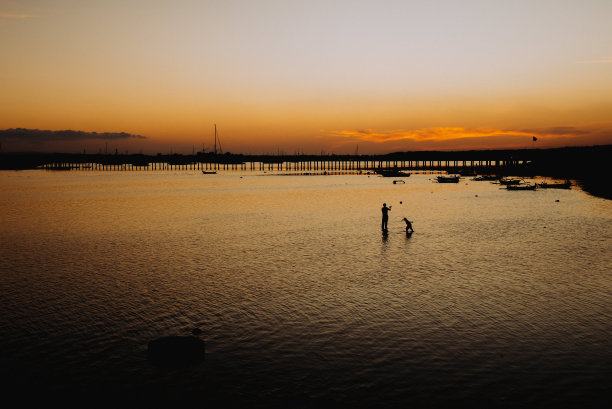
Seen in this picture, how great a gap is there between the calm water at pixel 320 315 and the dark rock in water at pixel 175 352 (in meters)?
0.32

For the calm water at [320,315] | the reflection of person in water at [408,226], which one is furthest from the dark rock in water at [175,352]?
the reflection of person in water at [408,226]

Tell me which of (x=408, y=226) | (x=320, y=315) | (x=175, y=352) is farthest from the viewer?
(x=408, y=226)

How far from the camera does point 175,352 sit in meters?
14.9

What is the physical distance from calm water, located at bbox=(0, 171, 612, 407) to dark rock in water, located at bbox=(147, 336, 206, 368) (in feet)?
1.05

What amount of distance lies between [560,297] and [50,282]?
88.5ft

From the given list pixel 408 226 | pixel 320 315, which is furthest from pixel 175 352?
pixel 408 226

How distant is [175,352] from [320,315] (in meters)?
7.01

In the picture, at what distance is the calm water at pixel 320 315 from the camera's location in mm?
13633

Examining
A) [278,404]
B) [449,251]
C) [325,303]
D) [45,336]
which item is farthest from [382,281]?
[45,336]

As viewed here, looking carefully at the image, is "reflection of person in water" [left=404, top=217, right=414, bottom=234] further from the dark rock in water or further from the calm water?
the dark rock in water

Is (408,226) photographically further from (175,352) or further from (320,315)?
(175,352)

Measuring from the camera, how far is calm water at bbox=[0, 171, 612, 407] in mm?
13633

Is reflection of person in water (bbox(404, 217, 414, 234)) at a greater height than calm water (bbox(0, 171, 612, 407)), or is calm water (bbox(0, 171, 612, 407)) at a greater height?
reflection of person in water (bbox(404, 217, 414, 234))

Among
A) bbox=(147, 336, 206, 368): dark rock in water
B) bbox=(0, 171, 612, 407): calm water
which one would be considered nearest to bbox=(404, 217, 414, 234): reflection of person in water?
bbox=(0, 171, 612, 407): calm water
